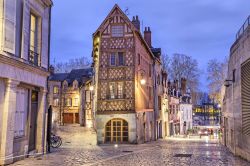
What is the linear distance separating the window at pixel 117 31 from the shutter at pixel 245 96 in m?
11.5

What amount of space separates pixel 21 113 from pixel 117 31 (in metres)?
12.9

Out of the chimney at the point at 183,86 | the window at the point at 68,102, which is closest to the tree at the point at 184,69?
the chimney at the point at 183,86

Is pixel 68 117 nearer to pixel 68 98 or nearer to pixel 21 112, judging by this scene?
pixel 68 98

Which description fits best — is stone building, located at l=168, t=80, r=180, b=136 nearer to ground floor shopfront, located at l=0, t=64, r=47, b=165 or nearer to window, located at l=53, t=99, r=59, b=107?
window, located at l=53, t=99, r=59, b=107

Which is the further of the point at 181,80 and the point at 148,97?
the point at 181,80

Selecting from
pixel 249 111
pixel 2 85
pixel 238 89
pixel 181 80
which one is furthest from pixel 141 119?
pixel 181 80

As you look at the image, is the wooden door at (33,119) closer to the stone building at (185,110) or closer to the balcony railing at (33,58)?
the balcony railing at (33,58)

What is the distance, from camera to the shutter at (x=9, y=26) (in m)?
11.0

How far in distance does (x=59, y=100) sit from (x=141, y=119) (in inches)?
1201

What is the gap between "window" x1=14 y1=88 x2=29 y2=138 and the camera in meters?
12.2

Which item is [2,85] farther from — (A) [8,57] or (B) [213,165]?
(B) [213,165]

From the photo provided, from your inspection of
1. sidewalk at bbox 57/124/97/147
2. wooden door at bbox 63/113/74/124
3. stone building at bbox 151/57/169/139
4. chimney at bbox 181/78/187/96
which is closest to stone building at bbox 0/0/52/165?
sidewalk at bbox 57/124/97/147

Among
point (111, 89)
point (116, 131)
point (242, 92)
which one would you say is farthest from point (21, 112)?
point (116, 131)

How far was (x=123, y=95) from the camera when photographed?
2328 cm
